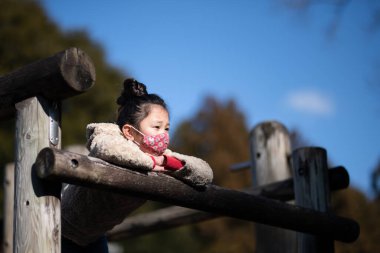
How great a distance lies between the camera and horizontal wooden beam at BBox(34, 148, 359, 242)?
10.00 feet

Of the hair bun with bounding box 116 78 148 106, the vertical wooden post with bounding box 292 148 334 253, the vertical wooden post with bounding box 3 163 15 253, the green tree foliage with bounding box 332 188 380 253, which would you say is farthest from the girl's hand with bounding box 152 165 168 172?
the green tree foliage with bounding box 332 188 380 253

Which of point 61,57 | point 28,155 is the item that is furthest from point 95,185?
point 61,57

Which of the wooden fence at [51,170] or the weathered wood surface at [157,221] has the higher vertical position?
the weathered wood surface at [157,221]

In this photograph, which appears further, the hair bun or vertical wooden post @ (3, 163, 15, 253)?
vertical wooden post @ (3, 163, 15, 253)

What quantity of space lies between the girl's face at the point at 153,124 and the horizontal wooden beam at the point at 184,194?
0.31 meters

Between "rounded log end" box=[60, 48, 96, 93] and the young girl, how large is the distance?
369 millimetres

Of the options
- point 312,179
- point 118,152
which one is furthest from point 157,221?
point 118,152

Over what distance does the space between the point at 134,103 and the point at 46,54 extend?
50.8ft

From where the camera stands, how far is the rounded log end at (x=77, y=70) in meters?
3.14

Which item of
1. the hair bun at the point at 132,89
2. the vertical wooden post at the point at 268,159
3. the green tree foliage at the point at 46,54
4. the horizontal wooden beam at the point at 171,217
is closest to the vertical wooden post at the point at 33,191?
the hair bun at the point at 132,89

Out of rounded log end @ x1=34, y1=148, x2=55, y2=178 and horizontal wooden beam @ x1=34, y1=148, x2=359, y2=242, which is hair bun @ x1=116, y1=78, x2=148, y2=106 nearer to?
horizontal wooden beam @ x1=34, y1=148, x2=359, y2=242

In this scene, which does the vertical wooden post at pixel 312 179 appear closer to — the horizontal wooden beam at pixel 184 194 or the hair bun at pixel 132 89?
the horizontal wooden beam at pixel 184 194

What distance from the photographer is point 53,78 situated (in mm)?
3148

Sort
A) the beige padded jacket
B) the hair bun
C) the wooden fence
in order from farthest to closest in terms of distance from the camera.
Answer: the hair bun → the beige padded jacket → the wooden fence
